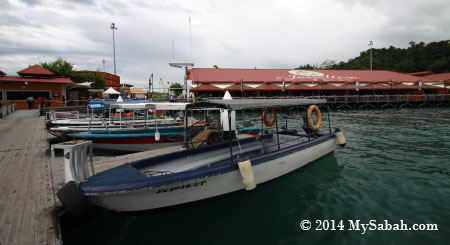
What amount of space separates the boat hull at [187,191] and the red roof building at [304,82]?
2966 centimetres

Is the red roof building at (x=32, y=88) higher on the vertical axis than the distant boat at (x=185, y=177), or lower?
higher

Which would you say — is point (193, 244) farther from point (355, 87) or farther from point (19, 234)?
point (355, 87)

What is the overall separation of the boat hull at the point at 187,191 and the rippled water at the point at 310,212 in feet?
1.00

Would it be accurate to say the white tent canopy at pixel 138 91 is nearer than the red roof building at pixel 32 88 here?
No

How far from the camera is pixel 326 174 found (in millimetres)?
8141

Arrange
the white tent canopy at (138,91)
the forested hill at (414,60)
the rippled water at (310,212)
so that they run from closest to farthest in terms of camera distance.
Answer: the rippled water at (310,212)
the white tent canopy at (138,91)
the forested hill at (414,60)

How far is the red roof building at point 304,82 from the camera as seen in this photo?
3838 cm

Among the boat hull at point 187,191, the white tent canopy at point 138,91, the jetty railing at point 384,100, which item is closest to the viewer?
the boat hull at point 187,191

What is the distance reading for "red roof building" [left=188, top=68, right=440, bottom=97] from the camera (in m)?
38.4

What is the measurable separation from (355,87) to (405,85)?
12252 mm

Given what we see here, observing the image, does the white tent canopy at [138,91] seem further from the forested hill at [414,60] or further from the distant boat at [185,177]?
the forested hill at [414,60]

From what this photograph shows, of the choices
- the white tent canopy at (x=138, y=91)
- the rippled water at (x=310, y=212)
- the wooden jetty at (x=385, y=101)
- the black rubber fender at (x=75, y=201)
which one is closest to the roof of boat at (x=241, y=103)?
the rippled water at (x=310, y=212)

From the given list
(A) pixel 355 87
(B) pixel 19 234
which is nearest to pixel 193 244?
(B) pixel 19 234

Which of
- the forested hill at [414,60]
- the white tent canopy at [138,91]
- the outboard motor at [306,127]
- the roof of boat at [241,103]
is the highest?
the forested hill at [414,60]
